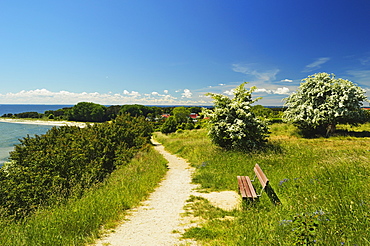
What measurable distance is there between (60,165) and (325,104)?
69.3 ft

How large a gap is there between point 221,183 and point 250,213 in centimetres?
335

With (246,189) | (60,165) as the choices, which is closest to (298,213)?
(246,189)

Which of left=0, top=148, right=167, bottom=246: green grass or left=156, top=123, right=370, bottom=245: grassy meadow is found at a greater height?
left=156, top=123, right=370, bottom=245: grassy meadow

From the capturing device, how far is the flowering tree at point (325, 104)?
59.3ft

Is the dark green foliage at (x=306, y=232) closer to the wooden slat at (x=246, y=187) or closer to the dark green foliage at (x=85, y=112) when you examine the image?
the wooden slat at (x=246, y=187)

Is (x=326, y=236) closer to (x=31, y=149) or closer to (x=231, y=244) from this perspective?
(x=231, y=244)

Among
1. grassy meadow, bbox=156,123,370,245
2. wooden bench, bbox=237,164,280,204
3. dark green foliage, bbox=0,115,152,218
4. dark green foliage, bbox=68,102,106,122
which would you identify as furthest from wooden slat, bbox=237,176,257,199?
dark green foliage, bbox=68,102,106,122

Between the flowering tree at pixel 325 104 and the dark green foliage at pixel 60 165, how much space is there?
15.2m

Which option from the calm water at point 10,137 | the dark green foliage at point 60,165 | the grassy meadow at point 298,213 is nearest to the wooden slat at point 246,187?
the grassy meadow at point 298,213

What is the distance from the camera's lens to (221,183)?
853cm

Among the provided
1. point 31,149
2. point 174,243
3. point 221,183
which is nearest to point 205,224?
point 174,243

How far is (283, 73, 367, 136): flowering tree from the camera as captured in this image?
712 inches

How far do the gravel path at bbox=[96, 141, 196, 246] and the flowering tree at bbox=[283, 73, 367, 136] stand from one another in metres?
15.6

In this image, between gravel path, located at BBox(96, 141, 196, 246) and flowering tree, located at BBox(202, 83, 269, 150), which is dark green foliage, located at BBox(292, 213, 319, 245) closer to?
gravel path, located at BBox(96, 141, 196, 246)
